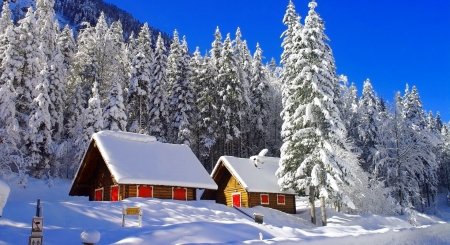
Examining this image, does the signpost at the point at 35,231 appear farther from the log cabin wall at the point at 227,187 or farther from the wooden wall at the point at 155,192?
the log cabin wall at the point at 227,187

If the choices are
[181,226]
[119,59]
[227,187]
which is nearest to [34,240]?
[181,226]

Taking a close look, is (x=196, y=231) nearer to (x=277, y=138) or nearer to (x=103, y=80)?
(x=103, y=80)

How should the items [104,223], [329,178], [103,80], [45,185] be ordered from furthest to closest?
A: [103,80], [45,185], [329,178], [104,223]

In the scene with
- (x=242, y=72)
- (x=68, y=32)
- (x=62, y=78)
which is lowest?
(x=62, y=78)

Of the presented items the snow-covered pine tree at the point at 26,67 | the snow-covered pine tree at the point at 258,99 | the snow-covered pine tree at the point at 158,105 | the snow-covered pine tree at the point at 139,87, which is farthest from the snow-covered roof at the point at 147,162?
the snow-covered pine tree at the point at 258,99

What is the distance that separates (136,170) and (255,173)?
12250mm

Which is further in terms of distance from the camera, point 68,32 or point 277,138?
point 277,138

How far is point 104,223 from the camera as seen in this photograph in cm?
1952

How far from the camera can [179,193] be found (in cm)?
2922

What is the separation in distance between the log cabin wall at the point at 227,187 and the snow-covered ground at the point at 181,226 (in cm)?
313

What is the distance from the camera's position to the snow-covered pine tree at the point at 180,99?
44516mm

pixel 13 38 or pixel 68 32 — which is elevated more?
pixel 68 32

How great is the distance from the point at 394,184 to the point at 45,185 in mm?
32521

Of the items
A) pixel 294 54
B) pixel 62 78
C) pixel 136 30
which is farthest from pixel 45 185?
pixel 136 30
